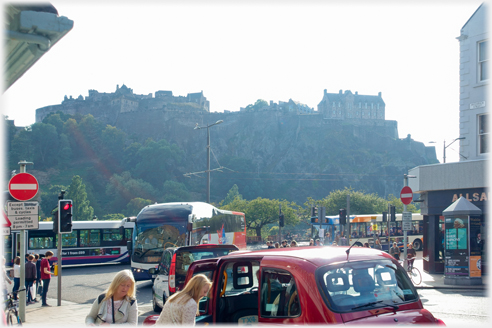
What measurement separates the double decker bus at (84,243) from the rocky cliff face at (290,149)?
94623mm

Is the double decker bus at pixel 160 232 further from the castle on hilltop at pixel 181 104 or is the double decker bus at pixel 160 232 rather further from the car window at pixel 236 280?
the castle on hilltop at pixel 181 104

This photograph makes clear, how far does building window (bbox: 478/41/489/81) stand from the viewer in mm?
19547

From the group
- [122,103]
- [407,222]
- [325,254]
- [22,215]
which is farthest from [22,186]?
[122,103]

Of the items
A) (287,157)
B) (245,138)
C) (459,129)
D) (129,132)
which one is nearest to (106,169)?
(129,132)

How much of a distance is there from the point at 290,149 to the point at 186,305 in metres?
130

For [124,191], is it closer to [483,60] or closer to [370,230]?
[370,230]

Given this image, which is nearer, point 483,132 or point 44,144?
point 483,132

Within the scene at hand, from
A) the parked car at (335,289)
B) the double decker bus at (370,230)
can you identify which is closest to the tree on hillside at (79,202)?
the double decker bus at (370,230)

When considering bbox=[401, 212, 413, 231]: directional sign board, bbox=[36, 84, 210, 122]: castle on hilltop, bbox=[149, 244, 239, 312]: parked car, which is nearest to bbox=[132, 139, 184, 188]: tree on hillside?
bbox=[36, 84, 210, 122]: castle on hilltop

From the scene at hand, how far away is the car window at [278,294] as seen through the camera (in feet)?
14.1

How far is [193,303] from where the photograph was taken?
442 cm

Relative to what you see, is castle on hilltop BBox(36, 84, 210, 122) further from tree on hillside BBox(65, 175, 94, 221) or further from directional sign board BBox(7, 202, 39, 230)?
directional sign board BBox(7, 202, 39, 230)

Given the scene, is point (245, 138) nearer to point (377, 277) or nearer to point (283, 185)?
point (283, 185)

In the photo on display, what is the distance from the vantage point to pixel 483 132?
19672 millimetres
